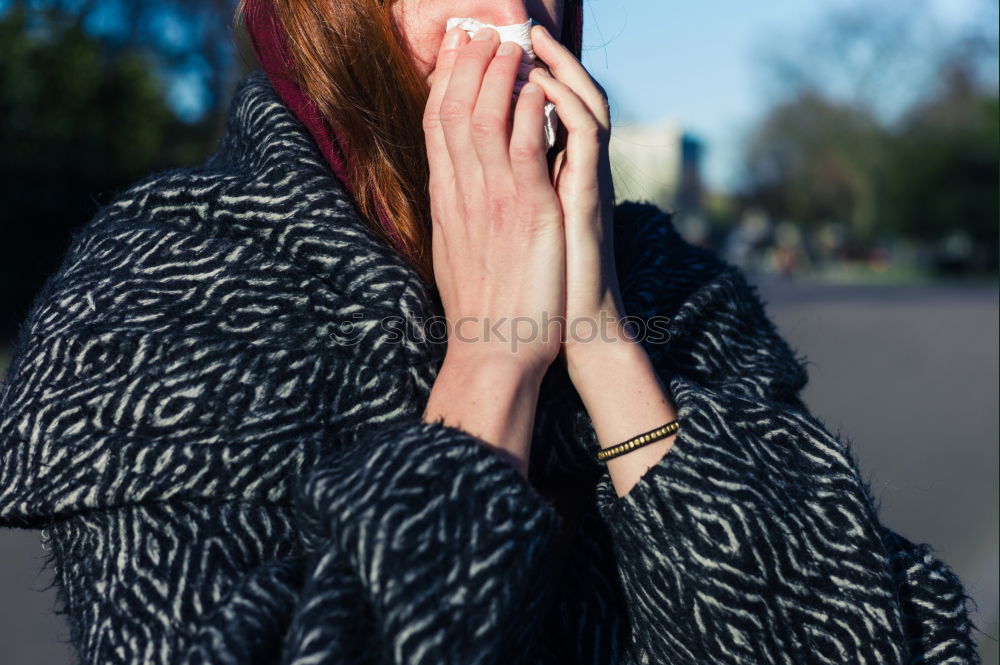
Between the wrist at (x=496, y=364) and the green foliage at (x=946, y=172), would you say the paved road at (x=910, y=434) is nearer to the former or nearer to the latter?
the wrist at (x=496, y=364)

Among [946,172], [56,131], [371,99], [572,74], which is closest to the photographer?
[572,74]

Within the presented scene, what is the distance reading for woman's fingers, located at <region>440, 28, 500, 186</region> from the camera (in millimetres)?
1480

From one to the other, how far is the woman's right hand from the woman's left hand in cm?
3

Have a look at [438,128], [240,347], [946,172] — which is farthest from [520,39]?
[946,172]

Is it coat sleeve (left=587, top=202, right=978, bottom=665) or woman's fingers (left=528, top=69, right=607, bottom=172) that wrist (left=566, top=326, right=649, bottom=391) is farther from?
woman's fingers (left=528, top=69, right=607, bottom=172)

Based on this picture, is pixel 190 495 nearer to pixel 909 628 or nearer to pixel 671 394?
pixel 671 394

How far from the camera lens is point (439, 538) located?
1218 mm

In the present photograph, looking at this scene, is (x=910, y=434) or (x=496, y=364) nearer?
(x=496, y=364)

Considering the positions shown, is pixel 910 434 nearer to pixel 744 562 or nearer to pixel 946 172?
pixel 744 562

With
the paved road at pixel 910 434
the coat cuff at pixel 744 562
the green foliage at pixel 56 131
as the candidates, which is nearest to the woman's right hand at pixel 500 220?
the coat cuff at pixel 744 562

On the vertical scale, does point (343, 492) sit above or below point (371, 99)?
below

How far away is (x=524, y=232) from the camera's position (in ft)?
4.89

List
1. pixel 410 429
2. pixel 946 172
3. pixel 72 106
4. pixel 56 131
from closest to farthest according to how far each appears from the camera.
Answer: pixel 410 429
pixel 56 131
pixel 72 106
pixel 946 172

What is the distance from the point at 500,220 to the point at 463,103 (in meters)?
0.20
